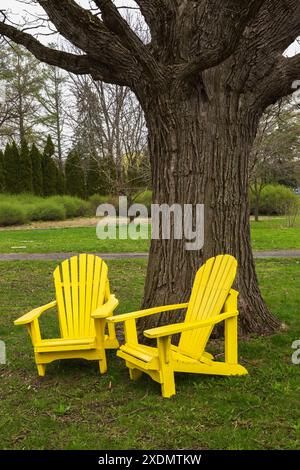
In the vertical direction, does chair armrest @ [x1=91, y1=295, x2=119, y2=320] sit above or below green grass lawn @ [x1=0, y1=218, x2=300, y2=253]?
above

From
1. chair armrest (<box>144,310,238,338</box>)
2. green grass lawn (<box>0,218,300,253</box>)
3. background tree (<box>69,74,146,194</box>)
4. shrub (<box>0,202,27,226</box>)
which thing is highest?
background tree (<box>69,74,146,194</box>)

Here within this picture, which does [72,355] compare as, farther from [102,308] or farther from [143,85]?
[143,85]

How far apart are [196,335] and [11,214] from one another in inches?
716

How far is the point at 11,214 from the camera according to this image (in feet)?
68.9

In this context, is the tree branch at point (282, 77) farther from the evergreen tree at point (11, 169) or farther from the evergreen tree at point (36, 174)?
the evergreen tree at point (36, 174)

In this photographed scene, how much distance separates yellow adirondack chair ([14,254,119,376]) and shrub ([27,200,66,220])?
18.1 meters

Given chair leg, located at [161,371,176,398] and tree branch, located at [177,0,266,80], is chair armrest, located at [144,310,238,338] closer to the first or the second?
chair leg, located at [161,371,176,398]

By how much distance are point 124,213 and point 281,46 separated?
20264 mm

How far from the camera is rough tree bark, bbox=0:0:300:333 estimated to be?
15.0ft

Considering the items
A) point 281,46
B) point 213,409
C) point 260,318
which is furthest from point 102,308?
point 281,46

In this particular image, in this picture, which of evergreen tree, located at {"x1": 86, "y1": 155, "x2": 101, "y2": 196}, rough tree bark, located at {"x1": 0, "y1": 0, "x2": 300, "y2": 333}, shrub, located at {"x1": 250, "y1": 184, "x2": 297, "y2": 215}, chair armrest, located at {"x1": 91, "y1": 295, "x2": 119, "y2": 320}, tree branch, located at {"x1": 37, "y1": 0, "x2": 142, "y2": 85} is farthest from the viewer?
evergreen tree, located at {"x1": 86, "y1": 155, "x2": 101, "y2": 196}

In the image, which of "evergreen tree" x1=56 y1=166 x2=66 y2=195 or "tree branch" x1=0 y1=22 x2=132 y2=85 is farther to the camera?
"evergreen tree" x1=56 y1=166 x2=66 y2=195

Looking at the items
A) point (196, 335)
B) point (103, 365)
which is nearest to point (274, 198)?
point (196, 335)

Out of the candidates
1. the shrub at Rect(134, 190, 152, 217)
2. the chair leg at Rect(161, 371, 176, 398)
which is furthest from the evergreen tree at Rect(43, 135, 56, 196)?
the chair leg at Rect(161, 371, 176, 398)
